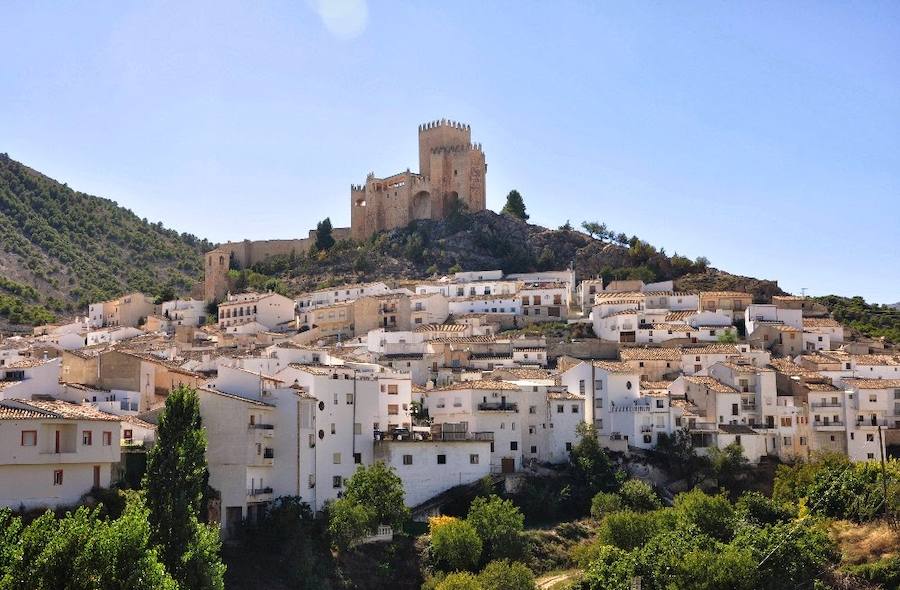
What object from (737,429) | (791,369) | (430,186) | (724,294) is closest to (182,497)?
(737,429)

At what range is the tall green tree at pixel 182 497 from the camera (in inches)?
1215

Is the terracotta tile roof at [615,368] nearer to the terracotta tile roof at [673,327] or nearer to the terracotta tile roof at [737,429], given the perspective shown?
the terracotta tile roof at [737,429]

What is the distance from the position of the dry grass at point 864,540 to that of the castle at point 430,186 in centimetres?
5813

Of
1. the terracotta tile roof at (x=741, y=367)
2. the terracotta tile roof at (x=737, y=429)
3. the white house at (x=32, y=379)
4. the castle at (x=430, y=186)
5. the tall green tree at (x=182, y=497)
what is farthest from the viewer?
the castle at (x=430, y=186)

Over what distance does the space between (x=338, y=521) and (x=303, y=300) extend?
48.3 meters

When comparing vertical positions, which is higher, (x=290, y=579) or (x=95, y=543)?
(x=95, y=543)

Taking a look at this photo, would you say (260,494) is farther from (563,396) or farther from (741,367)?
(741,367)

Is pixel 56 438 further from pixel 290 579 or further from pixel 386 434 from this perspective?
pixel 386 434

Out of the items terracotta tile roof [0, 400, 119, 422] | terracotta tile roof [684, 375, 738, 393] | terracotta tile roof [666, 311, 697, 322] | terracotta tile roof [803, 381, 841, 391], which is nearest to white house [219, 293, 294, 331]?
terracotta tile roof [666, 311, 697, 322]

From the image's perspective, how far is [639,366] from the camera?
6178 centimetres

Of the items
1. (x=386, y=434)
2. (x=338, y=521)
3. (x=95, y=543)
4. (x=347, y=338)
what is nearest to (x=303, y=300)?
(x=347, y=338)

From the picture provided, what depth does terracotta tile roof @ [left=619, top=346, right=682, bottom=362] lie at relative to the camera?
204 feet

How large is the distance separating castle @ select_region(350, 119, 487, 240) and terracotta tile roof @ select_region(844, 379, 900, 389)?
154 feet

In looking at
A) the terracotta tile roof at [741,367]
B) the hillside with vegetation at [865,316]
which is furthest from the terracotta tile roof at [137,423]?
the hillside with vegetation at [865,316]
